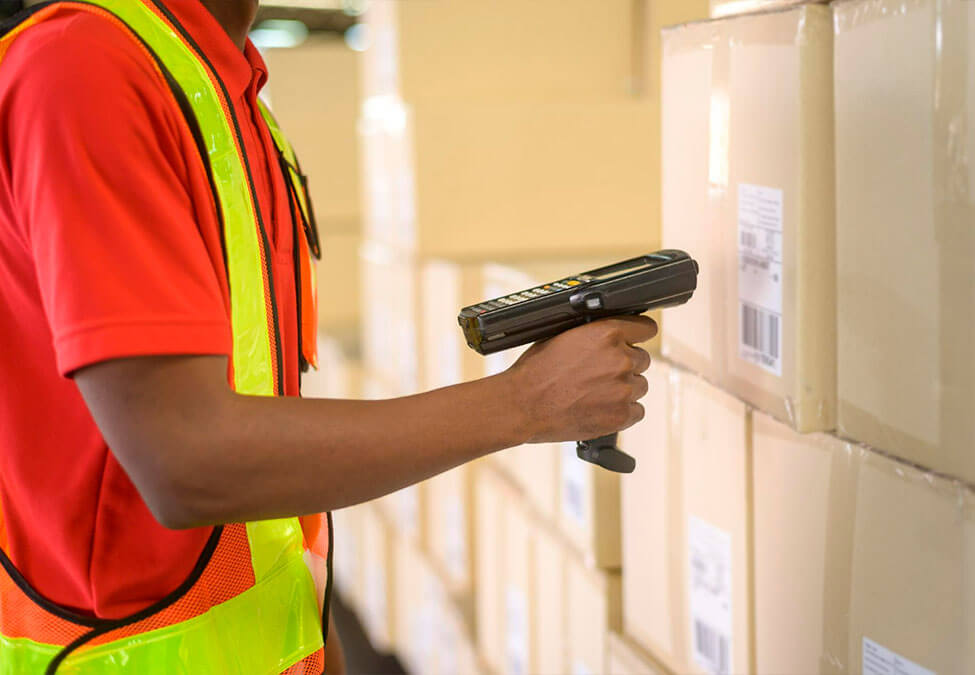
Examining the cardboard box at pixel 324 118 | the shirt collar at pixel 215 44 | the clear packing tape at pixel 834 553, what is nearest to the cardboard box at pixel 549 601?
the clear packing tape at pixel 834 553

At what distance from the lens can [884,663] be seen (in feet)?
2.84

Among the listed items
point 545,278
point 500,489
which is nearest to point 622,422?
point 545,278

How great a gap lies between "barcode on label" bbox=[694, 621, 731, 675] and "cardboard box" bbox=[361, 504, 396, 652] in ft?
6.11

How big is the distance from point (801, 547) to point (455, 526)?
1.44m

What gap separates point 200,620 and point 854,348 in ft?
1.90

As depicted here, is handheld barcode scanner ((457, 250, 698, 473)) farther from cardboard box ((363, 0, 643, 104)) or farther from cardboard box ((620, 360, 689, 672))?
cardboard box ((363, 0, 643, 104))

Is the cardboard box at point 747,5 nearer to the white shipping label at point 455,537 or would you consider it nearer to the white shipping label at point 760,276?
the white shipping label at point 760,276

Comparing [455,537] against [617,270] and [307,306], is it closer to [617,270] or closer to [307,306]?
[307,306]

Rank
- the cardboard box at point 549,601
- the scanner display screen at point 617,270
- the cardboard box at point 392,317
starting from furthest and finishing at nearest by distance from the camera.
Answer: the cardboard box at point 392,317 → the cardboard box at point 549,601 → the scanner display screen at point 617,270

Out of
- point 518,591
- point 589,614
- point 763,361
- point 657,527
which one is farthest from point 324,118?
point 763,361

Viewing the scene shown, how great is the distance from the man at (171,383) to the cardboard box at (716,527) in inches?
11.9

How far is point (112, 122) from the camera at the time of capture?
2.10ft

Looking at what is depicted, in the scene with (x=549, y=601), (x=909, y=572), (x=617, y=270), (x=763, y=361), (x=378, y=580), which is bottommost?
(x=378, y=580)

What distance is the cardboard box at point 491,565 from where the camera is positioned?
6.42 ft
